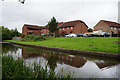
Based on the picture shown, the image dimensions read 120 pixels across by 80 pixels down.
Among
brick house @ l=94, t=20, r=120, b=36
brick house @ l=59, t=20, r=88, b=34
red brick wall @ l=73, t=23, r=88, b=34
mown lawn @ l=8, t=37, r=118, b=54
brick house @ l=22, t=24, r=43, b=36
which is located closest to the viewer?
mown lawn @ l=8, t=37, r=118, b=54

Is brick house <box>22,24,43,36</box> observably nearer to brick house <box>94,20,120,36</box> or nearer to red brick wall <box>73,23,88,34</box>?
red brick wall <box>73,23,88,34</box>

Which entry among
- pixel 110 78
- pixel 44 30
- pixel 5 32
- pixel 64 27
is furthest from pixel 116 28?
pixel 5 32

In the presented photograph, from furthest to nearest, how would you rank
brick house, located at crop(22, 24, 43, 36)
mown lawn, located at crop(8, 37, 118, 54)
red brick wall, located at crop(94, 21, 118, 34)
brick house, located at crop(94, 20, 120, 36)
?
brick house, located at crop(22, 24, 43, 36) < red brick wall, located at crop(94, 21, 118, 34) < brick house, located at crop(94, 20, 120, 36) < mown lawn, located at crop(8, 37, 118, 54)

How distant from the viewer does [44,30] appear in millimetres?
55031

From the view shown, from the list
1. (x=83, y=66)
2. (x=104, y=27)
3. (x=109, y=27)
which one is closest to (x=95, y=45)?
(x=83, y=66)

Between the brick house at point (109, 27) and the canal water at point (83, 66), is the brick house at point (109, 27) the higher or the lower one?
the higher one

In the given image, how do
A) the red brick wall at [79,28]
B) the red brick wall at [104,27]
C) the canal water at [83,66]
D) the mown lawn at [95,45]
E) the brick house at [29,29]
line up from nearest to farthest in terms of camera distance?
the canal water at [83,66] < the mown lawn at [95,45] < the red brick wall at [104,27] < the red brick wall at [79,28] < the brick house at [29,29]

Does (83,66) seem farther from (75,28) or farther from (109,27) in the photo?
(109,27)

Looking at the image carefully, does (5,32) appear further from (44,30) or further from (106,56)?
(106,56)

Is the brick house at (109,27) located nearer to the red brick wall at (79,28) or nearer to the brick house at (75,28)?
the red brick wall at (79,28)

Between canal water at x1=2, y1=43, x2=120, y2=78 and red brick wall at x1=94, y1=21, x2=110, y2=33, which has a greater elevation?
red brick wall at x1=94, y1=21, x2=110, y2=33

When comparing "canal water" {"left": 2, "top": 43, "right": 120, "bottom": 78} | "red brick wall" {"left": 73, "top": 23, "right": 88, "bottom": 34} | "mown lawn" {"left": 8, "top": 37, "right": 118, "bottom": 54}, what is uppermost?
"red brick wall" {"left": 73, "top": 23, "right": 88, "bottom": 34}

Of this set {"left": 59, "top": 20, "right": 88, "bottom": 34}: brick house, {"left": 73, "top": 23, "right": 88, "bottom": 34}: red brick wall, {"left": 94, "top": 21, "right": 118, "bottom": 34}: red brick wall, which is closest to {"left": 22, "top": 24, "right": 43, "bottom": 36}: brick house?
{"left": 59, "top": 20, "right": 88, "bottom": 34}: brick house

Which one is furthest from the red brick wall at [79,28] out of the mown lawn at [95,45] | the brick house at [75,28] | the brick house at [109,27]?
the mown lawn at [95,45]
